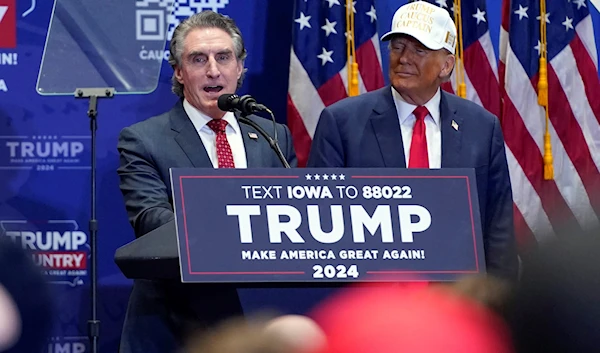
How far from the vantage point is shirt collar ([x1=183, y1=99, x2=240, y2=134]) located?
343 cm

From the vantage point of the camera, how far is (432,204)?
2.03 meters

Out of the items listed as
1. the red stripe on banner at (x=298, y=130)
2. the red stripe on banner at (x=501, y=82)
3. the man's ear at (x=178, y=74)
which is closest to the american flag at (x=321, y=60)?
the red stripe on banner at (x=298, y=130)

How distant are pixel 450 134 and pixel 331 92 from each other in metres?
1.34

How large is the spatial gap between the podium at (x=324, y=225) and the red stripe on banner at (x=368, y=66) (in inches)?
106

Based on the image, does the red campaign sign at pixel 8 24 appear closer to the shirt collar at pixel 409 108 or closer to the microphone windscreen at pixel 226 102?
the shirt collar at pixel 409 108

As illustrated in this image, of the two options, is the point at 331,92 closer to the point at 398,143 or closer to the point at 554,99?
the point at 554,99

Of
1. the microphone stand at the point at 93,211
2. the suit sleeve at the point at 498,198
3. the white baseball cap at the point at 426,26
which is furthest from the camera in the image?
the microphone stand at the point at 93,211

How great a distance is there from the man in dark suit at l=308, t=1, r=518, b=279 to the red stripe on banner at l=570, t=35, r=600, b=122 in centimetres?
144

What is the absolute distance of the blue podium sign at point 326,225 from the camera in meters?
1.93

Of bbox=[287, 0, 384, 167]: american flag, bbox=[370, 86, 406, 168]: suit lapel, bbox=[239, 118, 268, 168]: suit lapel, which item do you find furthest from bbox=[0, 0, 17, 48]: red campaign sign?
bbox=[370, 86, 406, 168]: suit lapel

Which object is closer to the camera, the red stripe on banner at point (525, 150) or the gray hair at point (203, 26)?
the gray hair at point (203, 26)

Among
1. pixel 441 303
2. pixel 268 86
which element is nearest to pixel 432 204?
pixel 441 303

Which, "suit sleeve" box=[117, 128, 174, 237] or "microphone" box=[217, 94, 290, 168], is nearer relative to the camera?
"microphone" box=[217, 94, 290, 168]

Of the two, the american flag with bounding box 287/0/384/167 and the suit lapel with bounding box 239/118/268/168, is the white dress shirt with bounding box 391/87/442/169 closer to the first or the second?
the suit lapel with bounding box 239/118/268/168
